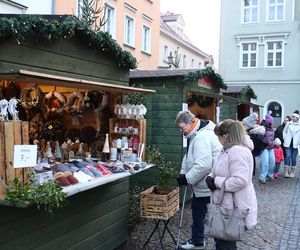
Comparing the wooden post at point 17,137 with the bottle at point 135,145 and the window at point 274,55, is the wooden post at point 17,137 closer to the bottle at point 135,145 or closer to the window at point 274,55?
the bottle at point 135,145

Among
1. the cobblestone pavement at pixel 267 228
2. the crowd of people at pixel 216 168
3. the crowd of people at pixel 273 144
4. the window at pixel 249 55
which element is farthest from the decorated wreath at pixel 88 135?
the window at pixel 249 55

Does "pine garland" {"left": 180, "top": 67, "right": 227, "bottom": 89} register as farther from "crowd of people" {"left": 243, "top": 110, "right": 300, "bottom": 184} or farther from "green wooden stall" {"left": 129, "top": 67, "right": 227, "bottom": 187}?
"crowd of people" {"left": 243, "top": 110, "right": 300, "bottom": 184}

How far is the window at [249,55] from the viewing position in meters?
27.2

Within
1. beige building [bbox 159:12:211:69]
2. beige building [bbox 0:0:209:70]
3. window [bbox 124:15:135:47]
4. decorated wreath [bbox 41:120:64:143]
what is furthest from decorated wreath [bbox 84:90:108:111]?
beige building [bbox 159:12:211:69]

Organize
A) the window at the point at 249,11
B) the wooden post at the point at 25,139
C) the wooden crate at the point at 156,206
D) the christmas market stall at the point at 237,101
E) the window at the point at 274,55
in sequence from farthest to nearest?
the window at the point at 249,11 → the window at the point at 274,55 → the christmas market stall at the point at 237,101 → the wooden crate at the point at 156,206 → the wooden post at the point at 25,139

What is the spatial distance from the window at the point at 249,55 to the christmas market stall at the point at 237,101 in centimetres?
1327

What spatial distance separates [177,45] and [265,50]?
688 centimetres

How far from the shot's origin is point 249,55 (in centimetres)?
2728

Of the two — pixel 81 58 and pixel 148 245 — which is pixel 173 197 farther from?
pixel 81 58

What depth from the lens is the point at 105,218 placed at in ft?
15.7

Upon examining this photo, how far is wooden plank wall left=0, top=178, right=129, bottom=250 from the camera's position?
3.34 metres

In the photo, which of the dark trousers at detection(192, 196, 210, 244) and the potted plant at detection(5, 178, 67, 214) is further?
the dark trousers at detection(192, 196, 210, 244)

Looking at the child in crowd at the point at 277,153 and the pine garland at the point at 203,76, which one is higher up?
the pine garland at the point at 203,76

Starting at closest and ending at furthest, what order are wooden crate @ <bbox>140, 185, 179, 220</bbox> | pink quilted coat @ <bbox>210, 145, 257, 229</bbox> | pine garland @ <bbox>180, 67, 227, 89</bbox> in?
pink quilted coat @ <bbox>210, 145, 257, 229</bbox>, wooden crate @ <bbox>140, 185, 179, 220</bbox>, pine garland @ <bbox>180, 67, 227, 89</bbox>
